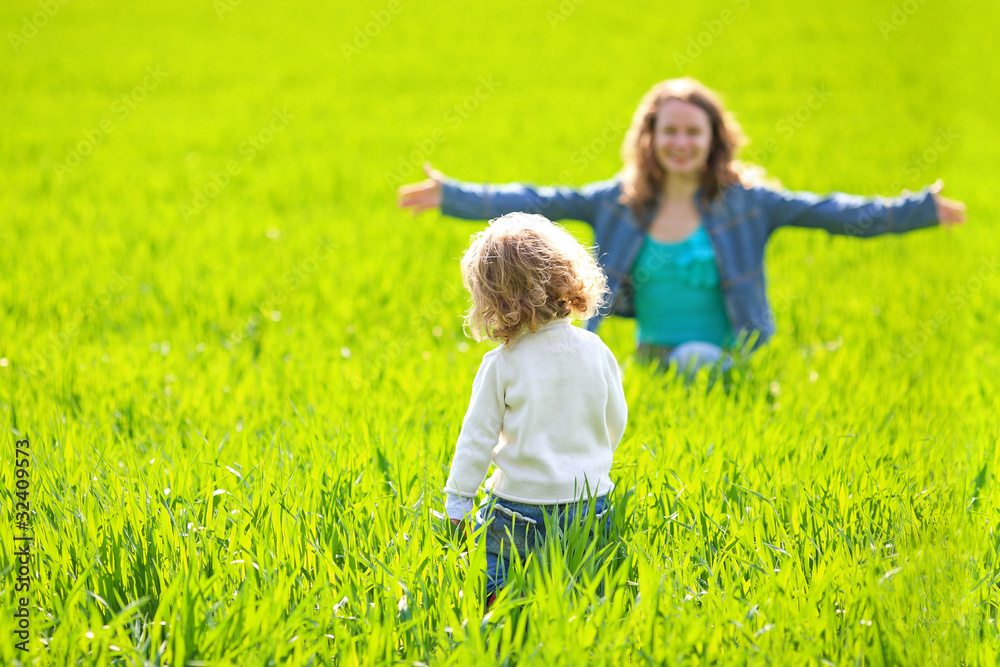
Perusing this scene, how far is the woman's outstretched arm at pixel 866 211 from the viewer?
3.52m

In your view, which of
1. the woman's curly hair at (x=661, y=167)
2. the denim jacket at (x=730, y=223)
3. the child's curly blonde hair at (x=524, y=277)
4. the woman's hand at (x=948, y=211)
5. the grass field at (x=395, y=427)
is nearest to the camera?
the grass field at (x=395, y=427)

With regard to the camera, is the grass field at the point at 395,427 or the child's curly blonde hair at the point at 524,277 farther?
the child's curly blonde hair at the point at 524,277

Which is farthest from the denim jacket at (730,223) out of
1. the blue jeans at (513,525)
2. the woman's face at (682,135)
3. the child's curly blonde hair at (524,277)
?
the blue jeans at (513,525)

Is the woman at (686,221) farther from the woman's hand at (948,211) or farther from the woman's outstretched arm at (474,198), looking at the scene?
the woman's hand at (948,211)

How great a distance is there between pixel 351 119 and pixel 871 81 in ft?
26.9

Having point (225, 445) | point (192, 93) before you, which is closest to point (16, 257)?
point (225, 445)

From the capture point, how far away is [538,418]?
6.64 ft

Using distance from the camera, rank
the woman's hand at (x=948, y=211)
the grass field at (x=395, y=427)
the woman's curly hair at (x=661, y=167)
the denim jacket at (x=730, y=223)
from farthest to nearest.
Answer: the woman's curly hair at (x=661, y=167) < the denim jacket at (x=730, y=223) < the woman's hand at (x=948, y=211) < the grass field at (x=395, y=427)

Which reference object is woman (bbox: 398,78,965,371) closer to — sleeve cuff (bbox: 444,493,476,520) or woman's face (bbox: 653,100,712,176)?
woman's face (bbox: 653,100,712,176)

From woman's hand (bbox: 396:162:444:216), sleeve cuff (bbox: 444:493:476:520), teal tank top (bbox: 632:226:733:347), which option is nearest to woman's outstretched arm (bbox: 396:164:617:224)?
woman's hand (bbox: 396:162:444:216)

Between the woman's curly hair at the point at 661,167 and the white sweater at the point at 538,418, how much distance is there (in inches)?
76.5

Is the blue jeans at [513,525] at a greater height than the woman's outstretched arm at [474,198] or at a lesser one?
lesser

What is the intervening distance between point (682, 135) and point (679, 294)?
69 cm

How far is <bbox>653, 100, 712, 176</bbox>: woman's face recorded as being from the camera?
3758 millimetres
